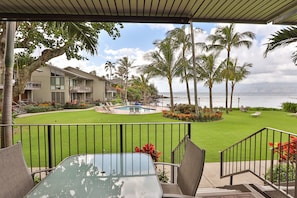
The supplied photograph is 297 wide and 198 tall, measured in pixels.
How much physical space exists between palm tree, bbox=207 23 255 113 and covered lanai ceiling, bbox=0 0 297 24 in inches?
564

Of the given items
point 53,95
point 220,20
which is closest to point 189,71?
point 220,20

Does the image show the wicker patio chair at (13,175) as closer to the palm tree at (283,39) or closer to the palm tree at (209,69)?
the palm tree at (283,39)

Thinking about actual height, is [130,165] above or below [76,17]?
below

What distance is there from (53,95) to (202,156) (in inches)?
996

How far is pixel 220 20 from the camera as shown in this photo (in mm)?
2975

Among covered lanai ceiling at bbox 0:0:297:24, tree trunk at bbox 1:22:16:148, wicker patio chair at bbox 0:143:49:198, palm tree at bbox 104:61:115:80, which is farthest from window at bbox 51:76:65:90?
wicker patio chair at bbox 0:143:49:198

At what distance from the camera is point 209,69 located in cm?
1536

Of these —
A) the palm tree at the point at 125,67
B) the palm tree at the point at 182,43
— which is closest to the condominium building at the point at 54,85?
the palm tree at the point at 125,67

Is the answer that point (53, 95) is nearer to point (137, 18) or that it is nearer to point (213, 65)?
point (213, 65)

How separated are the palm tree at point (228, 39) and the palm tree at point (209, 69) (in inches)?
53.1

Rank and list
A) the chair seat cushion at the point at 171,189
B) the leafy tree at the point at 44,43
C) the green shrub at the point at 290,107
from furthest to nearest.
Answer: the green shrub at the point at 290,107
the leafy tree at the point at 44,43
the chair seat cushion at the point at 171,189

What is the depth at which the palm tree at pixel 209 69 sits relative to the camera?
15.1 meters

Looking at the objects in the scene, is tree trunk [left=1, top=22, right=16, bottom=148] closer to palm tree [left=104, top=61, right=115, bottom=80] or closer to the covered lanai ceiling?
the covered lanai ceiling

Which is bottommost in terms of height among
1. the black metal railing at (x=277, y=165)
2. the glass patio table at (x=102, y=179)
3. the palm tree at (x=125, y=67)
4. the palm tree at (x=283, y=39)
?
the black metal railing at (x=277, y=165)
